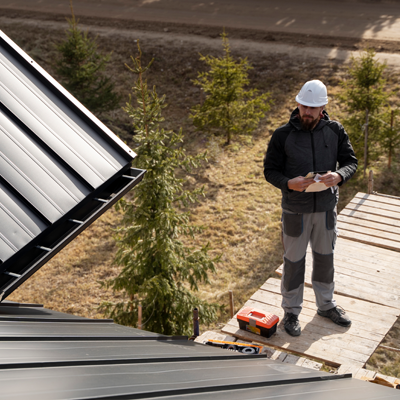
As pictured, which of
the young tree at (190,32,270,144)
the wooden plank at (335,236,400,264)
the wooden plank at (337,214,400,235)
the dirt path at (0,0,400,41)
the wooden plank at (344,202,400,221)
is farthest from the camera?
A: the dirt path at (0,0,400,41)

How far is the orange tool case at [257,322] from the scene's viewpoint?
4.61 metres

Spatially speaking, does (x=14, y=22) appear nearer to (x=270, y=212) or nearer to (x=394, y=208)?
(x=270, y=212)

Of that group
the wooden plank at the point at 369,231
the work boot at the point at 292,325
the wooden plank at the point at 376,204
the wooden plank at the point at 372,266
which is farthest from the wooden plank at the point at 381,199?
the work boot at the point at 292,325

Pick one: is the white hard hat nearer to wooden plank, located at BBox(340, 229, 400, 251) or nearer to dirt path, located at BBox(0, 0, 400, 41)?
wooden plank, located at BBox(340, 229, 400, 251)

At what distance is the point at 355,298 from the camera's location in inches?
207

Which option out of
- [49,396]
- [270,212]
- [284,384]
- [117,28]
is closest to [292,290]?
[284,384]

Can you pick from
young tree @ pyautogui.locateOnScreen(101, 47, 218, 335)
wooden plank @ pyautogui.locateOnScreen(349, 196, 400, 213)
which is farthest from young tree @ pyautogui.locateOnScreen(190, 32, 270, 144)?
young tree @ pyautogui.locateOnScreen(101, 47, 218, 335)

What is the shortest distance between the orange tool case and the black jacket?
1.10 meters

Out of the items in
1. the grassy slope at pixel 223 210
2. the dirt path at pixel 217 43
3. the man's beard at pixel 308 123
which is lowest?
the grassy slope at pixel 223 210

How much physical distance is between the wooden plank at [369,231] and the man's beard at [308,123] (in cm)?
277

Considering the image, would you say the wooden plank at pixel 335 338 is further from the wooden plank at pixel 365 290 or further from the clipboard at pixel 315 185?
the clipboard at pixel 315 185

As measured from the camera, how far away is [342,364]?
434cm

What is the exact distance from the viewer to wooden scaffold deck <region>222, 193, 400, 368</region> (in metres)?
4.56

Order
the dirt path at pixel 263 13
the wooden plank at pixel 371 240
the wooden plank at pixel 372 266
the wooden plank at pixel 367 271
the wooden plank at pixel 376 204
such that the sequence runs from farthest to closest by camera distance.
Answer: the dirt path at pixel 263 13, the wooden plank at pixel 376 204, the wooden plank at pixel 371 240, the wooden plank at pixel 372 266, the wooden plank at pixel 367 271
